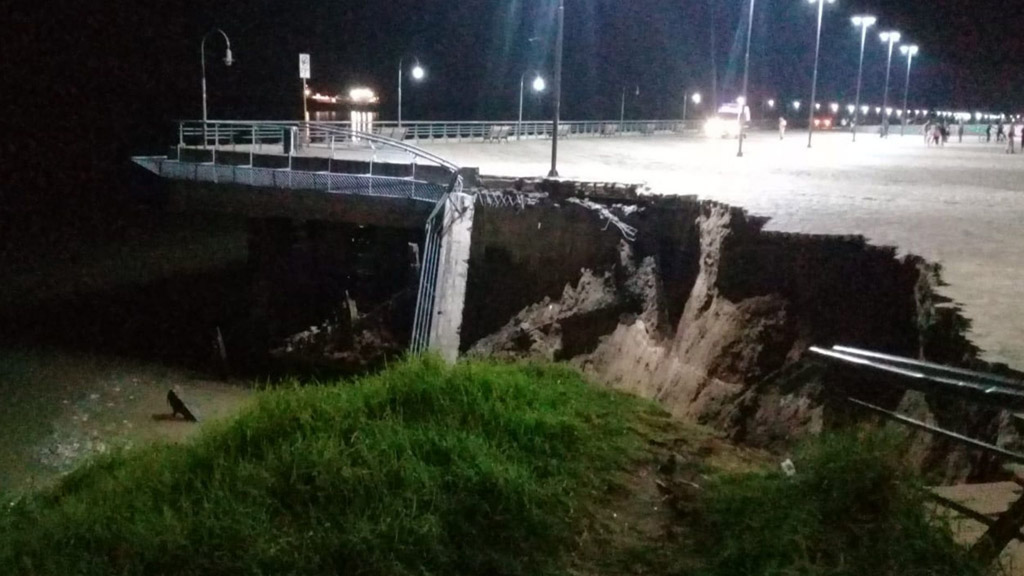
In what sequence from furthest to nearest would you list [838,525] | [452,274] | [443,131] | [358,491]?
[443,131] → [452,274] → [358,491] → [838,525]

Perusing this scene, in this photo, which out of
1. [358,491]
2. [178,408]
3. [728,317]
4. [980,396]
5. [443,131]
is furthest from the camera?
[443,131]

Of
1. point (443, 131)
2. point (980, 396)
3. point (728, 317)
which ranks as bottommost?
point (728, 317)

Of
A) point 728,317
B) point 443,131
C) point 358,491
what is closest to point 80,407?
point 728,317

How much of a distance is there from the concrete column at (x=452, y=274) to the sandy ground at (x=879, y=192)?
11.7 ft

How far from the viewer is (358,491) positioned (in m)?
6.59

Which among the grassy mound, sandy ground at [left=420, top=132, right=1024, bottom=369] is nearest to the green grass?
the grassy mound

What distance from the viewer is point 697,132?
60.6 metres

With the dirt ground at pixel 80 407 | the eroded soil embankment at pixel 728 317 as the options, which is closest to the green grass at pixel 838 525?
the eroded soil embankment at pixel 728 317

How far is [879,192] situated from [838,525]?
1602cm

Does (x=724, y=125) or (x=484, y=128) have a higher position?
(x=724, y=125)

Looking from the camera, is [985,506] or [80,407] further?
[80,407]

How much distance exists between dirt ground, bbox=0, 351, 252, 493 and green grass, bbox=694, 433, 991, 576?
855 centimetres

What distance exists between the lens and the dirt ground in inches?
559

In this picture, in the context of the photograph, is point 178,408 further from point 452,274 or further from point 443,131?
point 443,131
